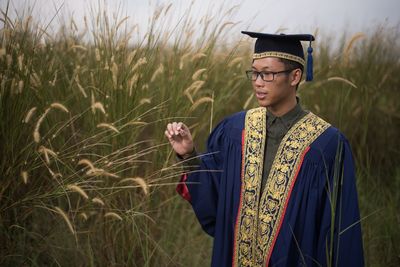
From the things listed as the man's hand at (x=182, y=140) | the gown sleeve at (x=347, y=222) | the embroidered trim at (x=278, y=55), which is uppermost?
the embroidered trim at (x=278, y=55)

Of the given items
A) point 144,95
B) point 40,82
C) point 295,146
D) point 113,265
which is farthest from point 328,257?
point 40,82

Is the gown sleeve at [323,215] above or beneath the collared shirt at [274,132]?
beneath

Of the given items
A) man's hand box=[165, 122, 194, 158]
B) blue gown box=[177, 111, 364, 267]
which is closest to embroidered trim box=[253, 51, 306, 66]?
blue gown box=[177, 111, 364, 267]

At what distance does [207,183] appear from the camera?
2475 mm

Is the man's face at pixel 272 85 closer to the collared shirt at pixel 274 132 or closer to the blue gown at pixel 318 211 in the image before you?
the collared shirt at pixel 274 132

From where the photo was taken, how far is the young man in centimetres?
218

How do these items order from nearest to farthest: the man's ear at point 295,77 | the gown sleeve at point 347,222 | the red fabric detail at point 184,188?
the gown sleeve at point 347,222, the man's ear at point 295,77, the red fabric detail at point 184,188

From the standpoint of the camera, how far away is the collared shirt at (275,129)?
232 cm

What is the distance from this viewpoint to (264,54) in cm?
227

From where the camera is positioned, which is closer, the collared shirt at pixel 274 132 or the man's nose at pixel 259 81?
the man's nose at pixel 259 81

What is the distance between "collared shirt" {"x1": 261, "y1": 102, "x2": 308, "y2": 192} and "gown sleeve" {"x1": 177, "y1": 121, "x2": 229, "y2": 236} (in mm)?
237

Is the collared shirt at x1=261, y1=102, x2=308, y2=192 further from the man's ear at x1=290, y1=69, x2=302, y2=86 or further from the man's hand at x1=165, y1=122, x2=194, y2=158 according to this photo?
the man's hand at x1=165, y1=122, x2=194, y2=158

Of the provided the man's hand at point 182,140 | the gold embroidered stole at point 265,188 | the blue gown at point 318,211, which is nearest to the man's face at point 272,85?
the gold embroidered stole at point 265,188

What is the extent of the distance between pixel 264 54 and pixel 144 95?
3.38 feet
